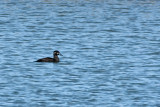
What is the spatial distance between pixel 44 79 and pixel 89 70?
2282mm

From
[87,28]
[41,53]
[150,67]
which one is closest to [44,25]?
[87,28]

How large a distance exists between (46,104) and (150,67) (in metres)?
7.19

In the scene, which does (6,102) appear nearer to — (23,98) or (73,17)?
(23,98)

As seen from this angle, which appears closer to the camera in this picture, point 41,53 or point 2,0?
point 41,53

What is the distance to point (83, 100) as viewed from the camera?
20.2m

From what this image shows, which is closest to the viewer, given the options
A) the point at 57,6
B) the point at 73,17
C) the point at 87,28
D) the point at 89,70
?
the point at 89,70

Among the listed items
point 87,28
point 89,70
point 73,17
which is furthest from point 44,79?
point 73,17

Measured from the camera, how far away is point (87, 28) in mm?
37812

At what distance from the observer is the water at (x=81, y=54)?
20.8 meters

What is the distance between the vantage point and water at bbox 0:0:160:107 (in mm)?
20759

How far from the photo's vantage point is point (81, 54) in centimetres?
2898

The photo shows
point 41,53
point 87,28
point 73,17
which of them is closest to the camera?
point 41,53

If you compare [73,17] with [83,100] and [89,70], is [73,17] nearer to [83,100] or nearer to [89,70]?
[89,70]

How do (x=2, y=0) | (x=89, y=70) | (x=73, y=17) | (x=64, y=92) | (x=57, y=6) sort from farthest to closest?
1. (x=2, y=0)
2. (x=57, y=6)
3. (x=73, y=17)
4. (x=89, y=70)
5. (x=64, y=92)
